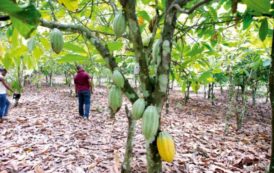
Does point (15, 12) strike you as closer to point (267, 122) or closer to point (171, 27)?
point (171, 27)

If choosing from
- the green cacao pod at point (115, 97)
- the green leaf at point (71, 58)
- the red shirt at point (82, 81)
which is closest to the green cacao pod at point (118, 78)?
the green cacao pod at point (115, 97)

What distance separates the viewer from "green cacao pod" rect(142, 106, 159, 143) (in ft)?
3.16

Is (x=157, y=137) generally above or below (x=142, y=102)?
below

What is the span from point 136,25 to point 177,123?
4345 millimetres

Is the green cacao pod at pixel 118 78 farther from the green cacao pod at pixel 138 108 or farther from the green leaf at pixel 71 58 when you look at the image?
the green leaf at pixel 71 58

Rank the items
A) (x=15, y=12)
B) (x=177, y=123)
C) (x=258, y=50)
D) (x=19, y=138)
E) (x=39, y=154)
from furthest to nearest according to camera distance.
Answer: (x=177, y=123), (x=19, y=138), (x=39, y=154), (x=258, y=50), (x=15, y=12)

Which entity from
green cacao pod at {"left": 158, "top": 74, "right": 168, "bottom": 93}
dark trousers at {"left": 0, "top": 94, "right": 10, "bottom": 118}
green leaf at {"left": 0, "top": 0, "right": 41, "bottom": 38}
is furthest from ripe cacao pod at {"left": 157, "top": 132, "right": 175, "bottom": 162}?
dark trousers at {"left": 0, "top": 94, "right": 10, "bottom": 118}

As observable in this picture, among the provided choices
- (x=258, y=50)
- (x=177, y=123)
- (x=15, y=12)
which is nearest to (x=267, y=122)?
(x=177, y=123)

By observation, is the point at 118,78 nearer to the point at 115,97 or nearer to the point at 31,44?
the point at 115,97

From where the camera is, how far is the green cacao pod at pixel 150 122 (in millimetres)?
964

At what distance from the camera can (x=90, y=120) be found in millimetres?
5613

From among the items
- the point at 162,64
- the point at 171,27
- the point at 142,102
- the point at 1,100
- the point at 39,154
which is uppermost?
the point at 171,27

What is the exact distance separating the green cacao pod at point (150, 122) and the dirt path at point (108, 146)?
1.82 meters

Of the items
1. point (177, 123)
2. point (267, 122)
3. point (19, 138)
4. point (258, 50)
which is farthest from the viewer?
point (267, 122)
